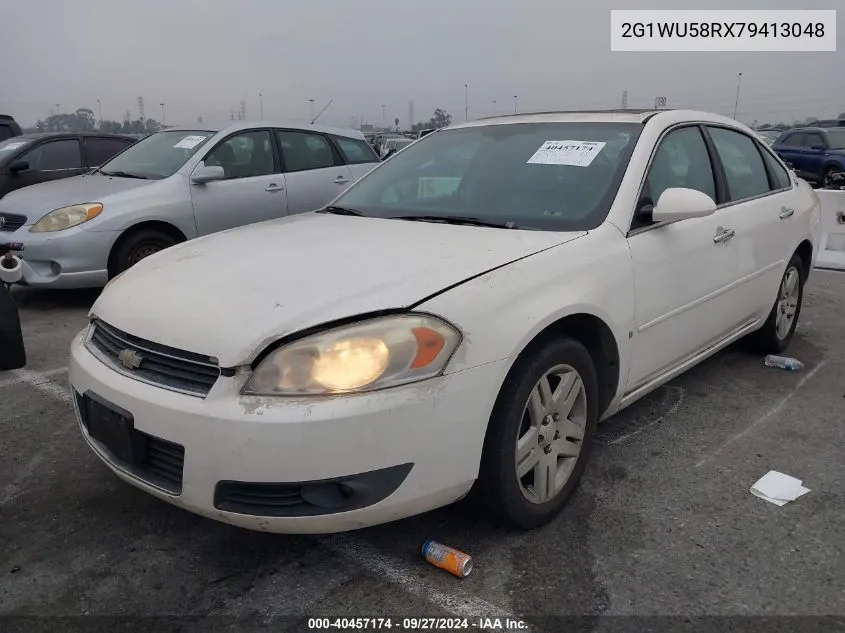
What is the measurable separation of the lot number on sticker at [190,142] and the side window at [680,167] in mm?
4498

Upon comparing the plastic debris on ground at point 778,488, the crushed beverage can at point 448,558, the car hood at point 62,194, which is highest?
the car hood at point 62,194

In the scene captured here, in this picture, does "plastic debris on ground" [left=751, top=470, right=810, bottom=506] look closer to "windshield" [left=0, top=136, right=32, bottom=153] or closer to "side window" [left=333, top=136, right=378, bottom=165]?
"side window" [left=333, top=136, right=378, bottom=165]

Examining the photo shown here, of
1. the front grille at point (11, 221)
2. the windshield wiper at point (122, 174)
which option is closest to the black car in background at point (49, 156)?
the windshield wiper at point (122, 174)

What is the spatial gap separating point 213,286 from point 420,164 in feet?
5.28

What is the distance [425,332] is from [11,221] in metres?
5.18

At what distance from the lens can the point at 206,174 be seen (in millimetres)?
6031

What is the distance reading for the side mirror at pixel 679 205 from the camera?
2811mm

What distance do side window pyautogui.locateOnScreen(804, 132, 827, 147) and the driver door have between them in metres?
15.2

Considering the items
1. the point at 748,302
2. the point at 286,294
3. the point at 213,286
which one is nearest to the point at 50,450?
the point at 213,286

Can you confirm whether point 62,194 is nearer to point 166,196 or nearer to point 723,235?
point 166,196

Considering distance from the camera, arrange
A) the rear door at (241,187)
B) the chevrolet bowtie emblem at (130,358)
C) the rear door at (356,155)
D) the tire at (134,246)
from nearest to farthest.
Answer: the chevrolet bowtie emblem at (130,358), the tire at (134,246), the rear door at (241,187), the rear door at (356,155)

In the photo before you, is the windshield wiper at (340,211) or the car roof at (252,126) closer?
the windshield wiper at (340,211)

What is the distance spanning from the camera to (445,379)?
2.04 metres

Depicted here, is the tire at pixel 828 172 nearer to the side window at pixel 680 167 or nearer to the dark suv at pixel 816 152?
the dark suv at pixel 816 152
